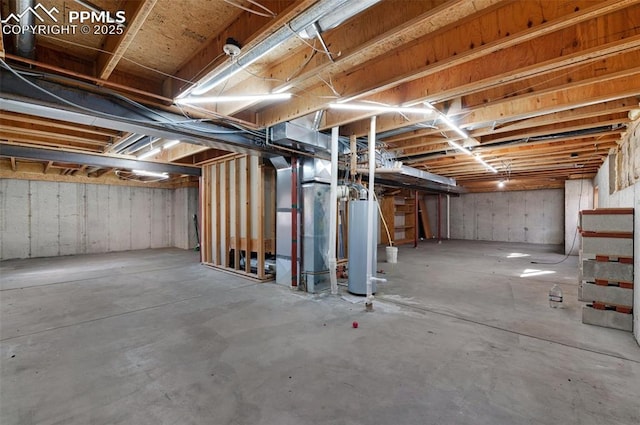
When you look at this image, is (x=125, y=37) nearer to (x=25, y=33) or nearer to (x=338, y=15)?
(x=25, y=33)

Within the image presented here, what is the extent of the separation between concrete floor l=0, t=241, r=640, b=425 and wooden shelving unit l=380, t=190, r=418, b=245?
565 cm

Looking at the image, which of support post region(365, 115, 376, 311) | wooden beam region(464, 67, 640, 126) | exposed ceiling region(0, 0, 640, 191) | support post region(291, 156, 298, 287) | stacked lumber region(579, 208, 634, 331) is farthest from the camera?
support post region(291, 156, 298, 287)

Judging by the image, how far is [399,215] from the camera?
10.5 m

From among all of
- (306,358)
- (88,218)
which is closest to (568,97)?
(306,358)

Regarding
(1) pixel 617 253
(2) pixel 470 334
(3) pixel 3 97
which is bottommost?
(2) pixel 470 334

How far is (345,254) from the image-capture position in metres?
5.44

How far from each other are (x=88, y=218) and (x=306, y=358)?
901cm

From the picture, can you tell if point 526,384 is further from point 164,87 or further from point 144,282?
point 144,282

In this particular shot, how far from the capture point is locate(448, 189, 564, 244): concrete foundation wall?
32.7 feet

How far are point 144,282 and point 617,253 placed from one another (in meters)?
6.36

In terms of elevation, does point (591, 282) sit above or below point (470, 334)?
above

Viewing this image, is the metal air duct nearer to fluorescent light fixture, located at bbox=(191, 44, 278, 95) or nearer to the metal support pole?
fluorescent light fixture, located at bbox=(191, 44, 278, 95)

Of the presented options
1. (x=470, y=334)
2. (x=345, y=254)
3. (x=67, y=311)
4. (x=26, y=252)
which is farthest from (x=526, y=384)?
(x=26, y=252)

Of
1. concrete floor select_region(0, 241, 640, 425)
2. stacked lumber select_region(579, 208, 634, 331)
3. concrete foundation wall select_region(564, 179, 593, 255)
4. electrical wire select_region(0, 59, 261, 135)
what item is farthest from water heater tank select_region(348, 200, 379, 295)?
concrete foundation wall select_region(564, 179, 593, 255)
